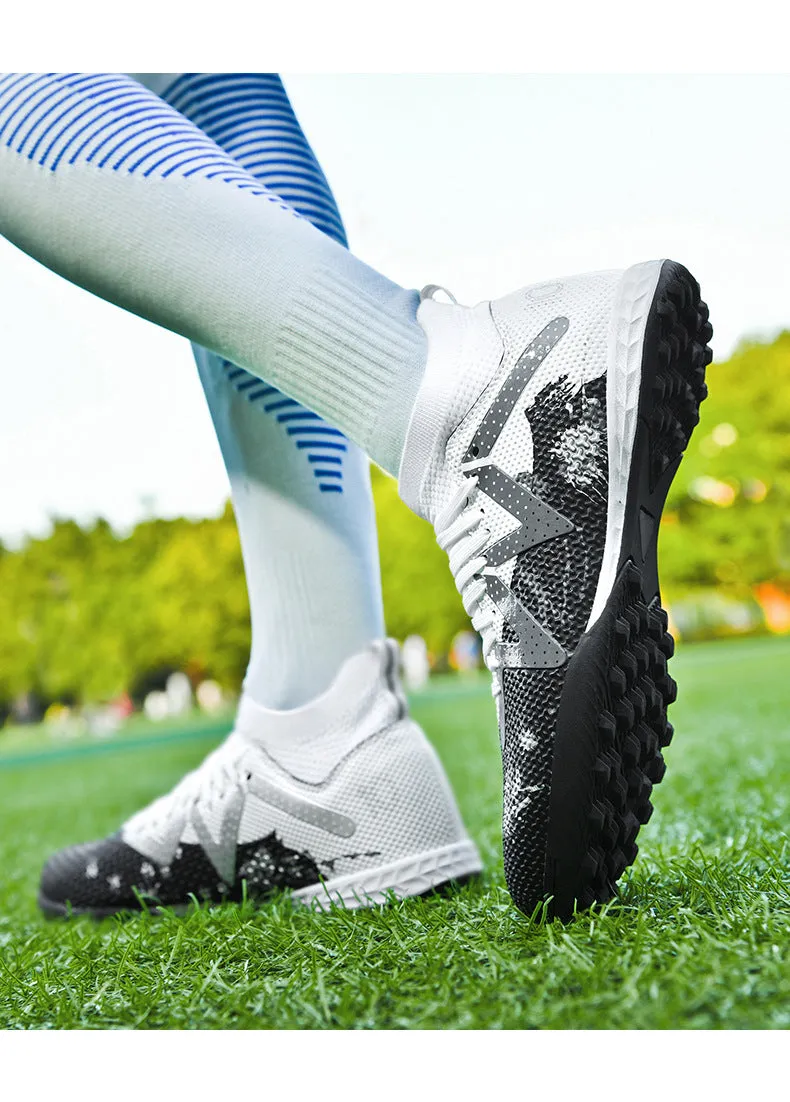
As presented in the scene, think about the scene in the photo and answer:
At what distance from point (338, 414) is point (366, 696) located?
0.40 metres

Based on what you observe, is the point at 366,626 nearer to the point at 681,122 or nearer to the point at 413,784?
the point at 413,784

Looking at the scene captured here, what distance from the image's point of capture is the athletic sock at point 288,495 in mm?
1203

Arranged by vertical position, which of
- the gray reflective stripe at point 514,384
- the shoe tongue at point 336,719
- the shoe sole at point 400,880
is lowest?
the shoe sole at point 400,880

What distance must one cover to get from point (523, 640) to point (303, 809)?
440mm

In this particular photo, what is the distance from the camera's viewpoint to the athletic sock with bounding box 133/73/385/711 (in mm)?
1203

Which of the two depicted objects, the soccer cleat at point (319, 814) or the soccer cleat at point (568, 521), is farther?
the soccer cleat at point (319, 814)

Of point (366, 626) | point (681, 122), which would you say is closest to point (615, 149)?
point (681, 122)

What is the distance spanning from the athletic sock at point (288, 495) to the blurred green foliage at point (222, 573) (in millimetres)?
14435

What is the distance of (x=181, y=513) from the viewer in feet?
59.2

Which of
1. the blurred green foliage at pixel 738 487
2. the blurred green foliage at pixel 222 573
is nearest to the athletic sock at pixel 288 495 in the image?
the blurred green foliage at pixel 222 573

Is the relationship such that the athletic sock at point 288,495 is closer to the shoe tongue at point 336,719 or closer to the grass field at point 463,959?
the shoe tongue at point 336,719

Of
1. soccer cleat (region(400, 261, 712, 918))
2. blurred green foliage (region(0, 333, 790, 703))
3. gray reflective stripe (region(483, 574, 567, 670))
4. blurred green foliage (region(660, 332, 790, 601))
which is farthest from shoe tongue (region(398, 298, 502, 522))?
blurred green foliage (region(660, 332, 790, 601))

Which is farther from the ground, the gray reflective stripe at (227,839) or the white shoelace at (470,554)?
the white shoelace at (470,554)

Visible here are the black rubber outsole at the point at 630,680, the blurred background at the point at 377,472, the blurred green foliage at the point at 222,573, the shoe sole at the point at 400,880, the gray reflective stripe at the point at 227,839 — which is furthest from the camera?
the blurred green foliage at the point at 222,573
